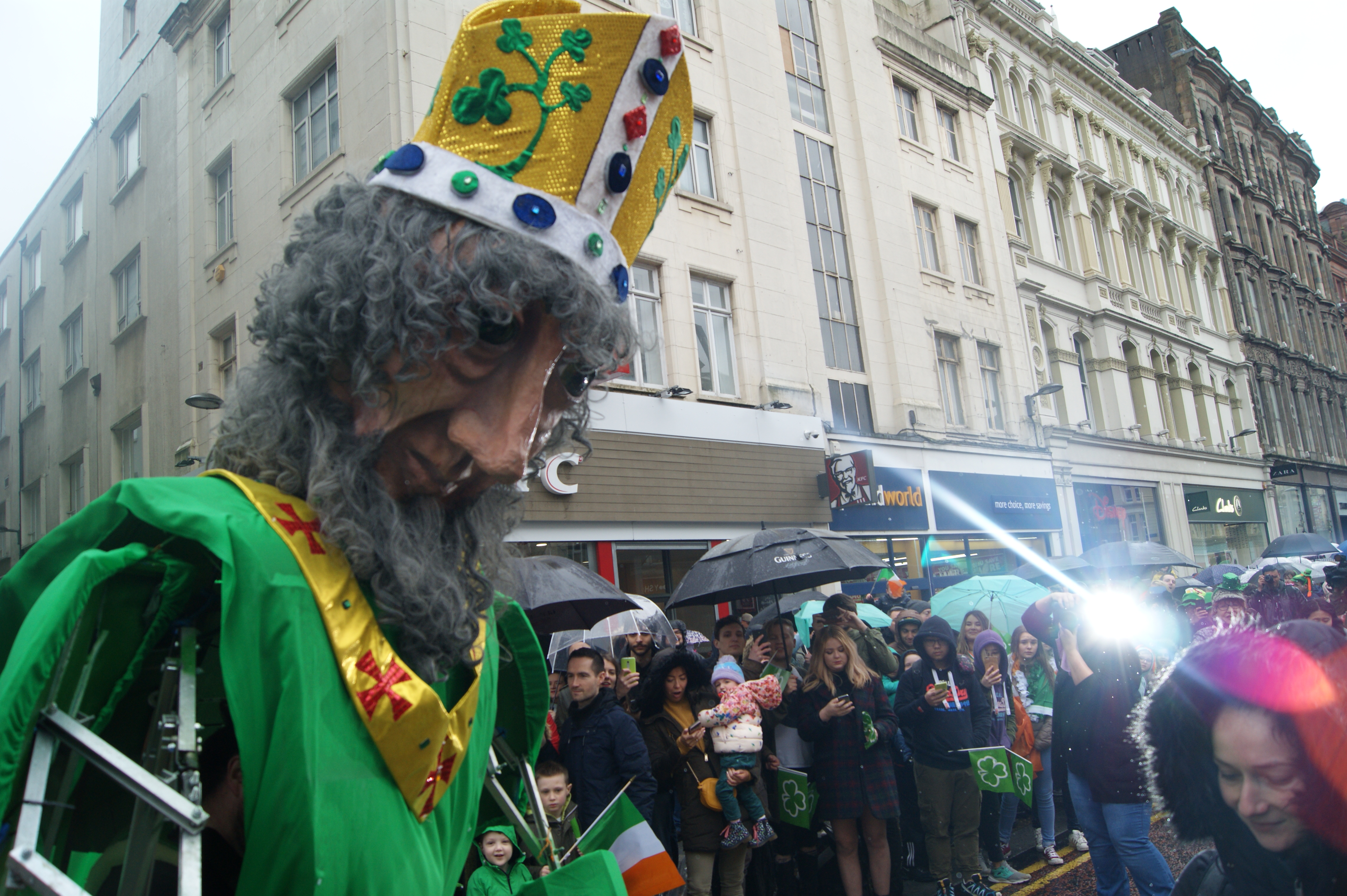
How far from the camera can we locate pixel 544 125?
1550mm

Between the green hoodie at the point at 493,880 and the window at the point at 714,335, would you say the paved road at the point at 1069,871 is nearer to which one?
the green hoodie at the point at 493,880

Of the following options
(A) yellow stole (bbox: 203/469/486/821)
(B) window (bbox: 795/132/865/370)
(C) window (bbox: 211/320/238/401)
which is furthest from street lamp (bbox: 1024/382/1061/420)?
(A) yellow stole (bbox: 203/469/486/821)

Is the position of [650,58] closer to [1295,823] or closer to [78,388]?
Result: [1295,823]

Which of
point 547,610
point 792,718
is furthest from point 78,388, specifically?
point 792,718

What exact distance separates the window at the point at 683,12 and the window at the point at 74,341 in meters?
14.3

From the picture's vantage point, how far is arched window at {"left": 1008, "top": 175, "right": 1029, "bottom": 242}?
23969 mm

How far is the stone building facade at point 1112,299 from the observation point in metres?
23.5

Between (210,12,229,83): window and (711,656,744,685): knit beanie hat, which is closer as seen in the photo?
(711,656,744,685): knit beanie hat

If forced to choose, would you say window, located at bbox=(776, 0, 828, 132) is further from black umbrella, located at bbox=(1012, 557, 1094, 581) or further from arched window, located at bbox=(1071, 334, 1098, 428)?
arched window, located at bbox=(1071, 334, 1098, 428)

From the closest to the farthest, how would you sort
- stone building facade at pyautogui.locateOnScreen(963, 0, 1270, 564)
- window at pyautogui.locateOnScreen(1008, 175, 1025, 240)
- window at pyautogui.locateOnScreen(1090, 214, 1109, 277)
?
stone building facade at pyautogui.locateOnScreen(963, 0, 1270, 564) → window at pyautogui.locateOnScreen(1008, 175, 1025, 240) → window at pyautogui.locateOnScreen(1090, 214, 1109, 277)

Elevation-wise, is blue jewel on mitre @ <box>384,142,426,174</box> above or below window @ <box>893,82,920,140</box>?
below

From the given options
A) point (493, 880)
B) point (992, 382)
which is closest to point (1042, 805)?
point (493, 880)

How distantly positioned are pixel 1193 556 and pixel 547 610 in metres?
26.3

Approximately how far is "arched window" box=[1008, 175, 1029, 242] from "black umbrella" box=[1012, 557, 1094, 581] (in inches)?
444
